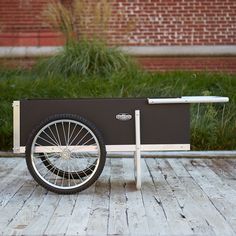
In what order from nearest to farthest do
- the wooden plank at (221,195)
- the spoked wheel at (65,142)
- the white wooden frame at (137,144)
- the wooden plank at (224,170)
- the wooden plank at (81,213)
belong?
the wooden plank at (81,213) → the wooden plank at (221,195) → the spoked wheel at (65,142) → the white wooden frame at (137,144) → the wooden plank at (224,170)

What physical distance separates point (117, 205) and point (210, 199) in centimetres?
91

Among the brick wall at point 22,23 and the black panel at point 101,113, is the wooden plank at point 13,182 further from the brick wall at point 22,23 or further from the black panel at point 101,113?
the brick wall at point 22,23

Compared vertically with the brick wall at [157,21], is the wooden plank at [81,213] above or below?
below

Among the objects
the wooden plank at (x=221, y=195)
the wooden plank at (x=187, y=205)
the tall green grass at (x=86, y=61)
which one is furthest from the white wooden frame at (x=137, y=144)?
the tall green grass at (x=86, y=61)

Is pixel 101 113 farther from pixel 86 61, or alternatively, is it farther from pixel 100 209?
pixel 86 61

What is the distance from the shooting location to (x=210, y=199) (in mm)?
5328

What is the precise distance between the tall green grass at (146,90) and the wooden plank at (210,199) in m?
1.02

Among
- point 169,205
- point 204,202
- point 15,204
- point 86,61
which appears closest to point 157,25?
point 86,61

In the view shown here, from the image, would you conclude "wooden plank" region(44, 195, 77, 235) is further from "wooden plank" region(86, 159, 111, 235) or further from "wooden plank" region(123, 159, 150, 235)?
"wooden plank" region(123, 159, 150, 235)

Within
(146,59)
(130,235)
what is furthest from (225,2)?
(130,235)

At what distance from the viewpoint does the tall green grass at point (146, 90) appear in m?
8.33

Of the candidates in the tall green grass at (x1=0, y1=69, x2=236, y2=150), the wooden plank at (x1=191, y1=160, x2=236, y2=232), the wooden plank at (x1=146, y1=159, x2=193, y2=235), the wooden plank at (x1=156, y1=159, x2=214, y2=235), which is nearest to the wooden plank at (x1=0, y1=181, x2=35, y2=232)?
the wooden plank at (x1=146, y1=159, x2=193, y2=235)

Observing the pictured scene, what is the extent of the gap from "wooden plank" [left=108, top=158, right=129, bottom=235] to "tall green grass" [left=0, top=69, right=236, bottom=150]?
1937mm

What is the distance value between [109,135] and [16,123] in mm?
921
